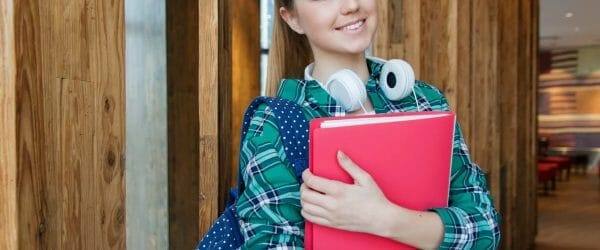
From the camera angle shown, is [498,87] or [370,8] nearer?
[370,8]

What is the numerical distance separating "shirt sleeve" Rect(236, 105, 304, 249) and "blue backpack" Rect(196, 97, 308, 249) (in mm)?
11

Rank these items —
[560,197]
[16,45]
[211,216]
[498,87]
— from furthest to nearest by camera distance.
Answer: [560,197] → [498,87] → [211,216] → [16,45]

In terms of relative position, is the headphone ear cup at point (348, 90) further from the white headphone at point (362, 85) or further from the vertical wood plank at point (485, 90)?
the vertical wood plank at point (485, 90)

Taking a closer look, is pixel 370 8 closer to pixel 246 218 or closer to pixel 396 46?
pixel 246 218

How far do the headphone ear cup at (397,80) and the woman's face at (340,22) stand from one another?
0.05 m

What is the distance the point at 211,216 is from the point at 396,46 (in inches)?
53.8

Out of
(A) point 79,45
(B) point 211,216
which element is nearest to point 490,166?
(B) point 211,216

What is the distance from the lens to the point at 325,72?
3.46ft

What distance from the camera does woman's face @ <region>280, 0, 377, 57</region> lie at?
982mm

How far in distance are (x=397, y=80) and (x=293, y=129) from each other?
0.63ft

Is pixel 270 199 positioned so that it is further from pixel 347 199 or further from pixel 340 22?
pixel 340 22

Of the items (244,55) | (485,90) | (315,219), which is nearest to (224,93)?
(315,219)

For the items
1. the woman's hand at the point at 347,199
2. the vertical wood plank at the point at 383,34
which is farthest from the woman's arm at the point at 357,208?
the vertical wood plank at the point at 383,34

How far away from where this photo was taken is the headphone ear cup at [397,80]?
0.98 m
